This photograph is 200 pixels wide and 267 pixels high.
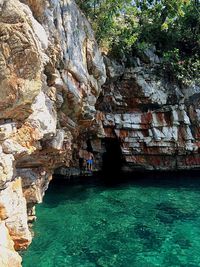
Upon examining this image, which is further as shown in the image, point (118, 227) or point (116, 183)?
point (116, 183)

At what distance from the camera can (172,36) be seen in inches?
1061

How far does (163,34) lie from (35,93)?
796 inches

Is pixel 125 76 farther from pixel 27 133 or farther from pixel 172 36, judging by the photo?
pixel 27 133

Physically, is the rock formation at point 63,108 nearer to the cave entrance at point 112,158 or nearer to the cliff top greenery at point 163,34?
the cave entrance at point 112,158

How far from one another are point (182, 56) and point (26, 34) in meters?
20.8

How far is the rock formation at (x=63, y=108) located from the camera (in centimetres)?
892

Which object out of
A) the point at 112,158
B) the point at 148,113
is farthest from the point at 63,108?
the point at 112,158

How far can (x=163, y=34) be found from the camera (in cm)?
2692

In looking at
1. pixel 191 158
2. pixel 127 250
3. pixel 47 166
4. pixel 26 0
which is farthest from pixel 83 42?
pixel 191 158

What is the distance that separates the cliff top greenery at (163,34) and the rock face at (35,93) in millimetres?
6253

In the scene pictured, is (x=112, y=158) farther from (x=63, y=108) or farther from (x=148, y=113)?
Answer: (x=63, y=108)

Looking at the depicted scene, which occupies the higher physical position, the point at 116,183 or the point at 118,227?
the point at 116,183

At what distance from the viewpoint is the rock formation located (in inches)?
351

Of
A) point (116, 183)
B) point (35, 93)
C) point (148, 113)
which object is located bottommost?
point (116, 183)
